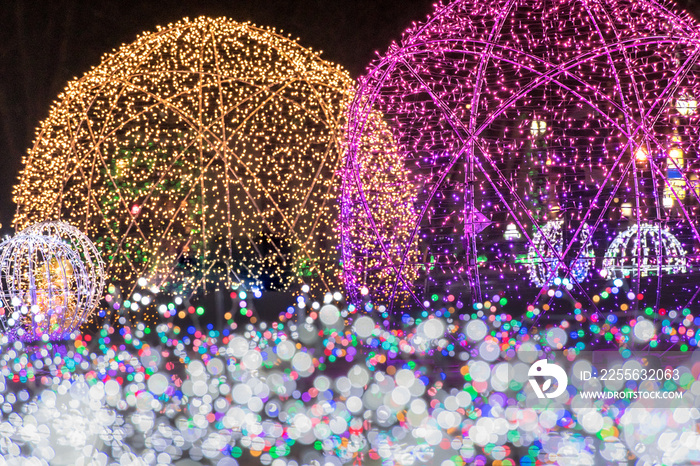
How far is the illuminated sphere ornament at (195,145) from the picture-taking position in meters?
9.17

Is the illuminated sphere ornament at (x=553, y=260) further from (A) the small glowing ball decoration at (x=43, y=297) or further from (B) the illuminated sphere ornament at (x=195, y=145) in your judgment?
(A) the small glowing ball decoration at (x=43, y=297)

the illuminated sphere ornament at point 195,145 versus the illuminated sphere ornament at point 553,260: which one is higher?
the illuminated sphere ornament at point 195,145

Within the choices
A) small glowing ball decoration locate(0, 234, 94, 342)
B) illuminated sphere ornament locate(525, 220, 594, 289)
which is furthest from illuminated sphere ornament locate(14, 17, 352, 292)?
illuminated sphere ornament locate(525, 220, 594, 289)

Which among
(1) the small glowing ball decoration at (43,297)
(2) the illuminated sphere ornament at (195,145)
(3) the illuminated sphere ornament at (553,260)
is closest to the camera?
(3) the illuminated sphere ornament at (553,260)

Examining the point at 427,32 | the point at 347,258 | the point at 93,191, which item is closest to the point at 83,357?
the point at 93,191

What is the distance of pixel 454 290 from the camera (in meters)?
10.4

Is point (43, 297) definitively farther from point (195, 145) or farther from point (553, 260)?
point (553, 260)

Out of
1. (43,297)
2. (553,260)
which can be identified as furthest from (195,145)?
(553,260)

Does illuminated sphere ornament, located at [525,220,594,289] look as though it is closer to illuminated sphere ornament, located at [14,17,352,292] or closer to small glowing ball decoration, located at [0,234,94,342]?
illuminated sphere ornament, located at [14,17,352,292]

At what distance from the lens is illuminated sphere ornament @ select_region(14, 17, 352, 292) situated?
917 centimetres

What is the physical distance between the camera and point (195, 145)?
9.69 metres

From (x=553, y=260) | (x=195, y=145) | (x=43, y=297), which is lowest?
(x=553, y=260)

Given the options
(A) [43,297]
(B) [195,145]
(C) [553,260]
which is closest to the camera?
(C) [553,260]

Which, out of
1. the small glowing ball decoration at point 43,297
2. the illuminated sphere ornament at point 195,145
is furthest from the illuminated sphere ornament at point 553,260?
the small glowing ball decoration at point 43,297
